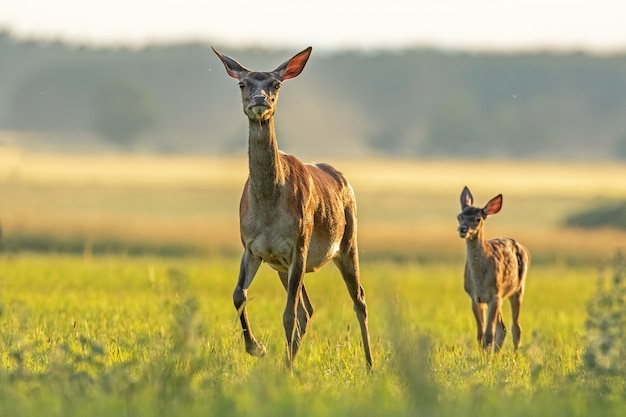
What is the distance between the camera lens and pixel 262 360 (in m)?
10.0

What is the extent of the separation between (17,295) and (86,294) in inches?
41.3

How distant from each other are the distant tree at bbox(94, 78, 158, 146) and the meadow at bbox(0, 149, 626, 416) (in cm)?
10810

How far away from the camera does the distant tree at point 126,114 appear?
14850 centimetres

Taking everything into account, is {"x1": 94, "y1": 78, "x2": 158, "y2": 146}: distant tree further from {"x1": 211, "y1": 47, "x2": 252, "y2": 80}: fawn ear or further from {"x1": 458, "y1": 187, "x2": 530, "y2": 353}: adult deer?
{"x1": 211, "y1": 47, "x2": 252, "y2": 80}: fawn ear

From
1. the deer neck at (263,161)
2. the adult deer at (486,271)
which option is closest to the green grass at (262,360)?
the adult deer at (486,271)

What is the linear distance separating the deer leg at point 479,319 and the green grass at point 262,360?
13 centimetres

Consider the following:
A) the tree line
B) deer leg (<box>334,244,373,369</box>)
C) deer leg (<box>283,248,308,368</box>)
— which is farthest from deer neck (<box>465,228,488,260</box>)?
the tree line

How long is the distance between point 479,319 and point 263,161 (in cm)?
413

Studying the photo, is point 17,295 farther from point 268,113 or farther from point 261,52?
point 261,52

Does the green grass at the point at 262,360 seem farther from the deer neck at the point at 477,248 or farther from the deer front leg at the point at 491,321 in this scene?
the deer neck at the point at 477,248

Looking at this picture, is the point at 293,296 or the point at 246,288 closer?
the point at 246,288

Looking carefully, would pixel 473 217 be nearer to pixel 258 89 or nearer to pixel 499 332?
pixel 499 332

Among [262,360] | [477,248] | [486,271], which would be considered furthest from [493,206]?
[262,360]

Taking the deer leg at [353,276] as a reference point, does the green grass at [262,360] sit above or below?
below
